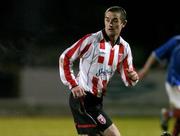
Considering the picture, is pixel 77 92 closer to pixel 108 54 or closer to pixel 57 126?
pixel 108 54

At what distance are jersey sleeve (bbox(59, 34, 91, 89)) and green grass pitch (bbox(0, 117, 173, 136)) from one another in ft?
19.7

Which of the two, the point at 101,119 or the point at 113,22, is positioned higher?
the point at 113,22

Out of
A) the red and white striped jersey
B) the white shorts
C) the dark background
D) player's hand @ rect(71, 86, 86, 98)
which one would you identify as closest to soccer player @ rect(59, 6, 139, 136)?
the red and white striped jersey

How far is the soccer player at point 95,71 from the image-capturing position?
29.7 feet

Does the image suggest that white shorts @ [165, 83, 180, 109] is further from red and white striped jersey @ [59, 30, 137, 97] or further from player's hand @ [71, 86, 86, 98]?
player's hand @ [71, 86, 86, 98]

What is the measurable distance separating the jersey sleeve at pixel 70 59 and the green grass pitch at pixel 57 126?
6.00 meters

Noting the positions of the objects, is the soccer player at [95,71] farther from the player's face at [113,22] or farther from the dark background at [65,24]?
the dark background at [65,24]

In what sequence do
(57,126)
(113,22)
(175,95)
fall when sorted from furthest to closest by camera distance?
1. (57,126)
2. (175,95)
3. (113,22)

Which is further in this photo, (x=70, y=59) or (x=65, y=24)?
(x=65, y=24)

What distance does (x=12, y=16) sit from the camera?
21797mm

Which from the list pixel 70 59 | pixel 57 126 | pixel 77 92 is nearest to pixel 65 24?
pixel 57 126

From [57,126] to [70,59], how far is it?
834 cm

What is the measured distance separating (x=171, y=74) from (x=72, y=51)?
2.82 meters

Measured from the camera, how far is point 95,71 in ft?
30.1
